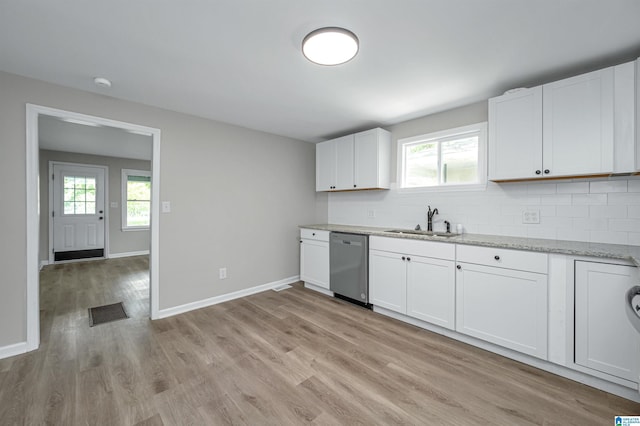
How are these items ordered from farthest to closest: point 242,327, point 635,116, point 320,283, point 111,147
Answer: point 111,147
point 320,283
point 242,327
point 635,116

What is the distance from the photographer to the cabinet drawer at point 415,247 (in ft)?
7.96

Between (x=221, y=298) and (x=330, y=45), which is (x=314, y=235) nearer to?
(x=221, y=298)

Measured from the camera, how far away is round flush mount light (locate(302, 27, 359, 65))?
162 centimetres

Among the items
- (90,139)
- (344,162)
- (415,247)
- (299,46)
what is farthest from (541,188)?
(90,139)

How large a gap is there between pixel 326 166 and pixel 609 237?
10.00ft

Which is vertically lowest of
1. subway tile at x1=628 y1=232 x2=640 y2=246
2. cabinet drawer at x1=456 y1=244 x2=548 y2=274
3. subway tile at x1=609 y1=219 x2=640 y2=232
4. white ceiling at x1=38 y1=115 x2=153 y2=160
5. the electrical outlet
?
cabinet drawer at x1=456 y1=244 x2=548 y2=274

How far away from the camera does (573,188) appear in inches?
88.2

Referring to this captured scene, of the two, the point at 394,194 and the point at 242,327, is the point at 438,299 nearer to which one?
the point at 394,194

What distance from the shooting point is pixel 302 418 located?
60.6 inches

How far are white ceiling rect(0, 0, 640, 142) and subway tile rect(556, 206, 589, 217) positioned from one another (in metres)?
1.10

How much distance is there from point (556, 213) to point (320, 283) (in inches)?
104

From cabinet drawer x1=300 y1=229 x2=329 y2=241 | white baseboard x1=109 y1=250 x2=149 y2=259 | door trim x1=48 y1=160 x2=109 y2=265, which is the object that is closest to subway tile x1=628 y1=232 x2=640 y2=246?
cabinet drawer x1=300 y1=229 x2=329 y2=241

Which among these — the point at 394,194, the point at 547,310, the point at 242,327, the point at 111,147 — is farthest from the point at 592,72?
the point at 111,147

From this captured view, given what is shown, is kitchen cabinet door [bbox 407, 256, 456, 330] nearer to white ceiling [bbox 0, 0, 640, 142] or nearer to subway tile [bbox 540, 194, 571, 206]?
subway tile [bbox 540, 194, 571, 206]
